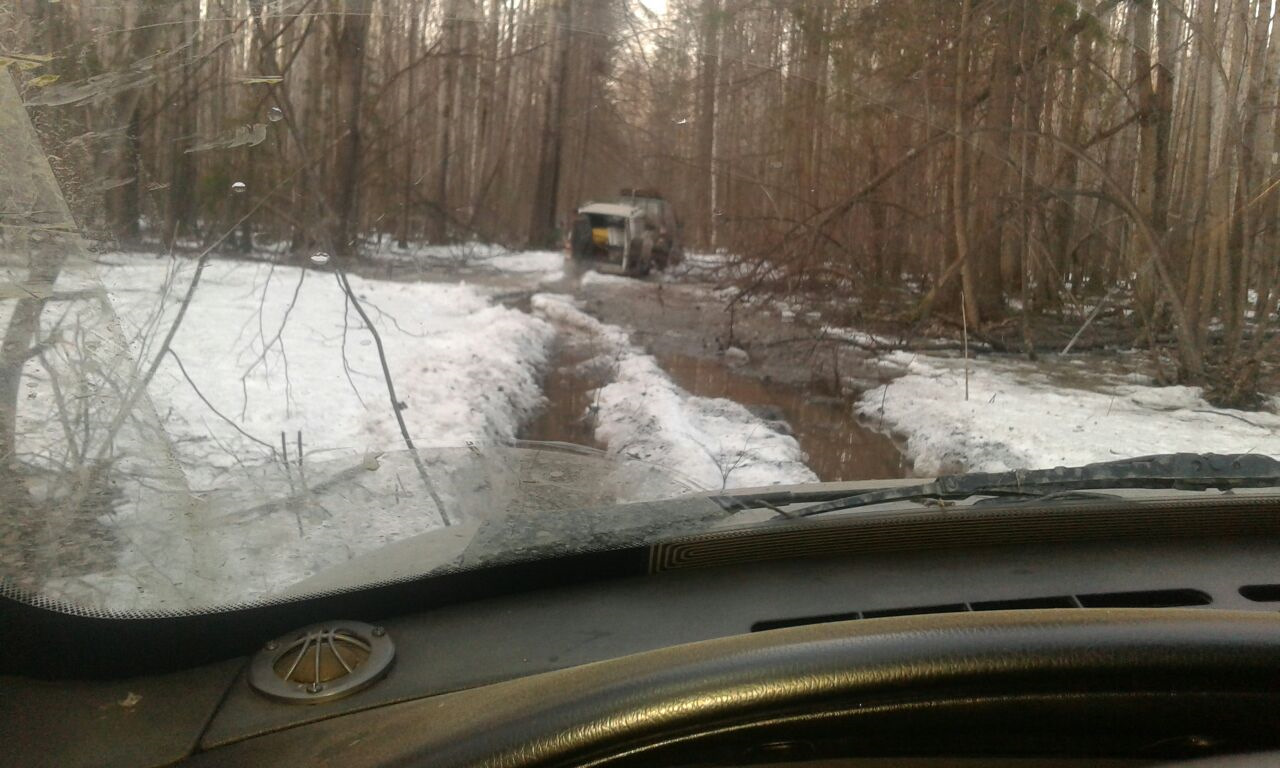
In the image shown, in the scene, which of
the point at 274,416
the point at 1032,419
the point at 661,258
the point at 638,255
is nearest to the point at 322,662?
the point at 274,416

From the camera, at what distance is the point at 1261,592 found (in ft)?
8.16

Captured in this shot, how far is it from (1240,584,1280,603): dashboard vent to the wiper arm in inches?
16.2

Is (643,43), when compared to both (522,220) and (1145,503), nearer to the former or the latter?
(522,220)

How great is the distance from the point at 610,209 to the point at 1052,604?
2.30 m

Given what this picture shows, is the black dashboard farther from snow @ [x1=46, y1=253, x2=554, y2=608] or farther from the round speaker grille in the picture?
snow @ [x1=46, y1=253, x2=554, y2=608]

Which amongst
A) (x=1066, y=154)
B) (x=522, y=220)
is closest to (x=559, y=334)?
(x=522, y=220)

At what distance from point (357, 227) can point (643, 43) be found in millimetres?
1213

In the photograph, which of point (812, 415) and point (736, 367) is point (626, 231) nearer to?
point (736, 367)

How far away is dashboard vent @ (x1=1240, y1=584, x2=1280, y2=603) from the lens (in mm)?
2453

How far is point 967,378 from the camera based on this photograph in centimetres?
484

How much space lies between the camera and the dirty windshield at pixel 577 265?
250 centimetres

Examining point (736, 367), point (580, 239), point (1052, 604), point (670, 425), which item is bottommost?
point (1052, 604)

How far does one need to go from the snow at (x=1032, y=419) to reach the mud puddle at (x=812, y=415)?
0.39ft

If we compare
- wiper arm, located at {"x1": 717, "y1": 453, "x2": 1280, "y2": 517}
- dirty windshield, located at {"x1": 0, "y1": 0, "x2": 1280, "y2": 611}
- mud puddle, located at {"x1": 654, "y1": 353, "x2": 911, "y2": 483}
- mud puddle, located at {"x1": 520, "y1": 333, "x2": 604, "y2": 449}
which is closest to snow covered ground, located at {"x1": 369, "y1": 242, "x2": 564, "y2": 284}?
dirty windshield, located at {"x1": 0, "y1": 0, "x2": 1280, "y2": 611}
